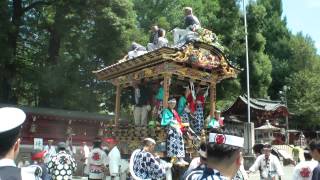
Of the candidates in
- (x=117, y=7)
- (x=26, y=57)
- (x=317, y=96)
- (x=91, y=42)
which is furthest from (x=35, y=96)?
(x=317, y=96)

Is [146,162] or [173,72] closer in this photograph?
[146,162]

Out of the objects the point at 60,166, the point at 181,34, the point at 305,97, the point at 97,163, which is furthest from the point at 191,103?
the point at 305,97

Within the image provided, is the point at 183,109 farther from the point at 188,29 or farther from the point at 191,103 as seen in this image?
the point at 188,29

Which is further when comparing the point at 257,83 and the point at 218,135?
the point at 257,83

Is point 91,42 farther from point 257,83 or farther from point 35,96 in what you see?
point 257,83

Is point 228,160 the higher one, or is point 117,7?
point 117,7

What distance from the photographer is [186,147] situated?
1123 cm

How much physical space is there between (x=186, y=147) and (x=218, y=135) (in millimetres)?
8300

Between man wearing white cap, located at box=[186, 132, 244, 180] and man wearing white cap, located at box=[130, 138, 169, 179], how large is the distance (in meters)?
5.03

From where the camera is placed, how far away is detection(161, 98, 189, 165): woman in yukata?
10.6m

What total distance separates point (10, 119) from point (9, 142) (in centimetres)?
12

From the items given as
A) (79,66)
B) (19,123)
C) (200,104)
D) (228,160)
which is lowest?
(228,160)

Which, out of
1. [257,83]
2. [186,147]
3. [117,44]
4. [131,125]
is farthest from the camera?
[257,83]

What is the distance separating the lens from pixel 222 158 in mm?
2914
